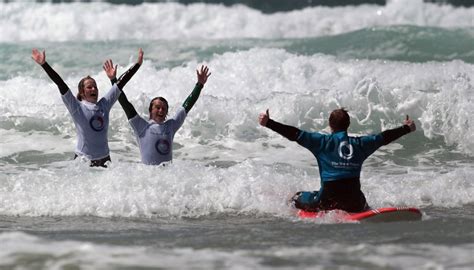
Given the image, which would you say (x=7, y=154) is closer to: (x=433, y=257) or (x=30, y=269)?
(x=30, y=269)

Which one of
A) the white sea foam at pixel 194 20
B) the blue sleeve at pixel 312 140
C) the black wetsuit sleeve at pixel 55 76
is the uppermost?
the white sea foam at pixel 194 20

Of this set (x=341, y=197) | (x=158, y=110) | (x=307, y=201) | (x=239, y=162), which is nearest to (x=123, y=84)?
(x=158, y=110)

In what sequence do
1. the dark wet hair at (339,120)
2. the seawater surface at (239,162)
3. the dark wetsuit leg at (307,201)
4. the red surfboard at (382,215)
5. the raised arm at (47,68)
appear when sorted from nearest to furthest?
the seawater surface at (239,162)
the red surfboard at (382,215)
the dark wet hair at (339,120)
the dark wetsuit leg at (307,201)
the raised arm at (47,68)

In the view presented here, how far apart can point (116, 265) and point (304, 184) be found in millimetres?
Result: 4007

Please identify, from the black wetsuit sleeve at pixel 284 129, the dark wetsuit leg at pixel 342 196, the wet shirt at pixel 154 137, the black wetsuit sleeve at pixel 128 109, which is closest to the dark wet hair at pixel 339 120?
the black wetsuit sleeve at pixel 284 129

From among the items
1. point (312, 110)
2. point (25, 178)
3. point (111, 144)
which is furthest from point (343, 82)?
point (25, 178)

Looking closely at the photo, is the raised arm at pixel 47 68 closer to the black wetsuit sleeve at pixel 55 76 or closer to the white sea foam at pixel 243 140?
the black wetsuit sleeve at pixel 55 76

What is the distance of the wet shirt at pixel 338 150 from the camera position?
25.5 ft

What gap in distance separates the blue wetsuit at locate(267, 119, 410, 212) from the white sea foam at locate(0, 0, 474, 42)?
60.5ft

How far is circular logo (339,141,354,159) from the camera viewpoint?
7.78 metres

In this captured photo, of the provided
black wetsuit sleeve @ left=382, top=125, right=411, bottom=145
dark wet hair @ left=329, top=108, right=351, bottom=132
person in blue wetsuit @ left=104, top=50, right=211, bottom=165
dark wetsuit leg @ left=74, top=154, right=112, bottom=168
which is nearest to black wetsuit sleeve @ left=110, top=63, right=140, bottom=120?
person in blue wetsuit @ left=104, top=50, right=211, bottom=165

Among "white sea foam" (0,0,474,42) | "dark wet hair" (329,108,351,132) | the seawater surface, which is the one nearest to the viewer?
the seawater surface

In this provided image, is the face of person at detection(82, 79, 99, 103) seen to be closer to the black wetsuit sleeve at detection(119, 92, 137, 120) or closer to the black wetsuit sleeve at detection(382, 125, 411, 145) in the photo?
the black wetsuit sleeve at detection(119, 92, 137, 120)

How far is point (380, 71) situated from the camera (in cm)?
1698
